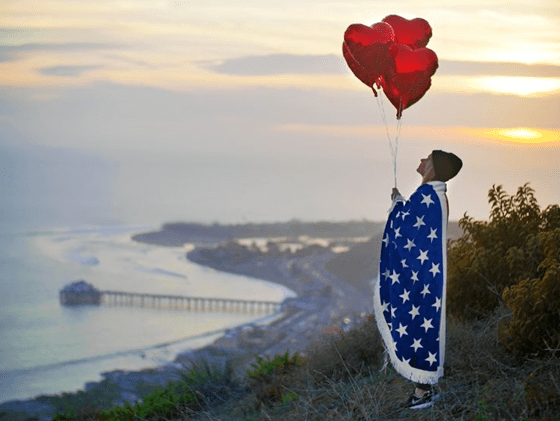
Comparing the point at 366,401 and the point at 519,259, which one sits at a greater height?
the point at 519,259

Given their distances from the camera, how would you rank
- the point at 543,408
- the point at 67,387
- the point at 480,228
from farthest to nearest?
the point at 67,387 < the point at 480,228 < the point at 543,408

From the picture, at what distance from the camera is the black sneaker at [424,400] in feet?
23.3

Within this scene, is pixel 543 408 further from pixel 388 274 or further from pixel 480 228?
pixel 480 228

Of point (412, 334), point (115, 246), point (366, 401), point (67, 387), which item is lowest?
point (115, 246)

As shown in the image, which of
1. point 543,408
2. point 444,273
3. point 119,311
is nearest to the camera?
point 543,408

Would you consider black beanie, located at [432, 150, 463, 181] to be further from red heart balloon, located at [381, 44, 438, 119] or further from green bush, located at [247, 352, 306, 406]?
green bush, located at [247, 352, 306, 406]

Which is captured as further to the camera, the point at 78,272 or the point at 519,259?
the point at 78,272

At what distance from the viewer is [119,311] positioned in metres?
73.2

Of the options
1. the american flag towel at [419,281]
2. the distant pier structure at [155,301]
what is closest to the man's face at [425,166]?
the american flag towel at [419,281]

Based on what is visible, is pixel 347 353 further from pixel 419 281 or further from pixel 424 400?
pixel 419 281

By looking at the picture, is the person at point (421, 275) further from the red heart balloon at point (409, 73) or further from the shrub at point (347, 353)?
the shrub at point (347, 353)

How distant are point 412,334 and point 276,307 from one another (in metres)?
67.1

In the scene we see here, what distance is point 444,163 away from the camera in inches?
272

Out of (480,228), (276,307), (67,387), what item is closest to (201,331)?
(276,307)
